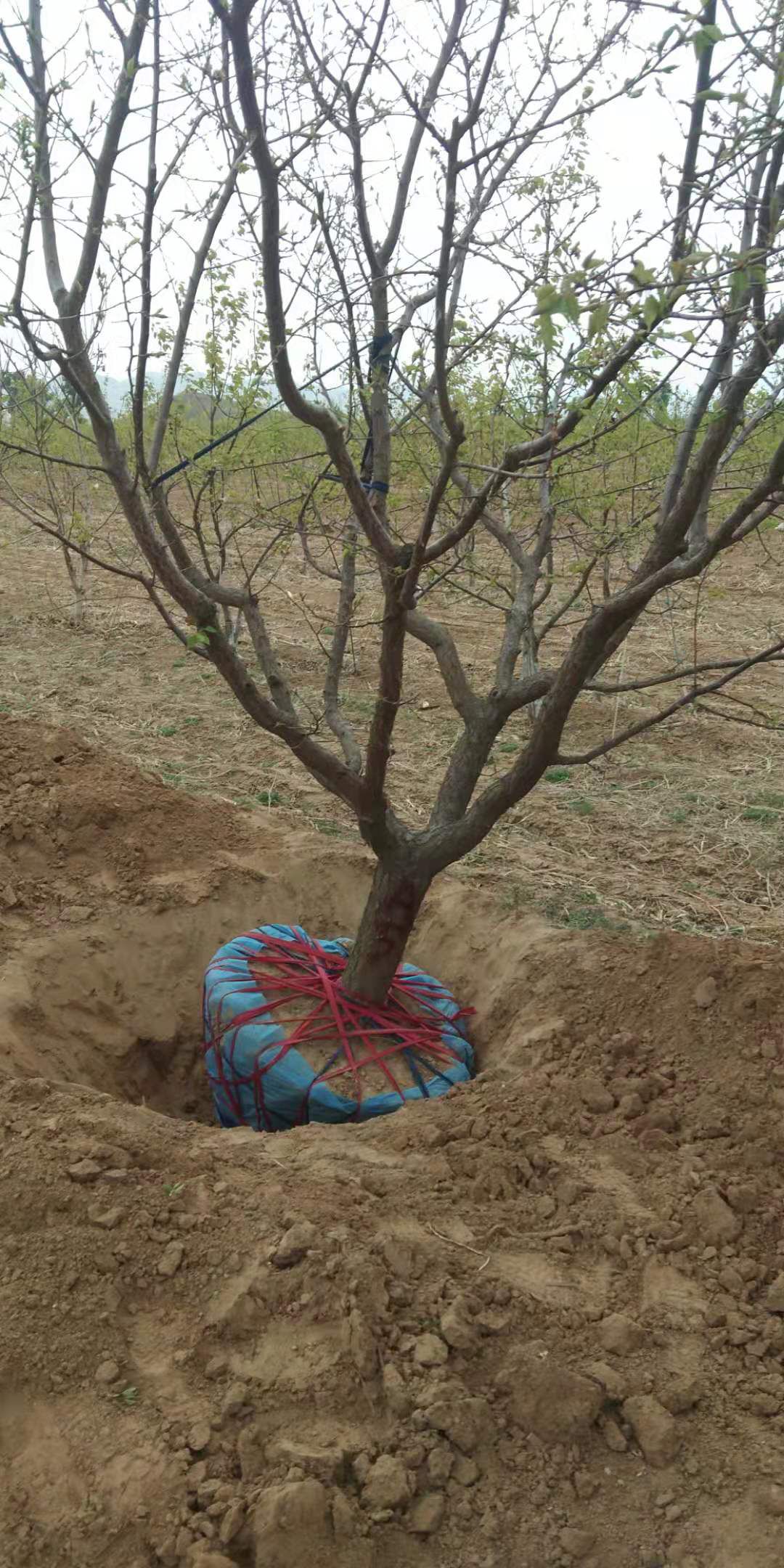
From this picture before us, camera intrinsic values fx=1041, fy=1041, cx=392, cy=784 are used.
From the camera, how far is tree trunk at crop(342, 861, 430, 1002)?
132 inches

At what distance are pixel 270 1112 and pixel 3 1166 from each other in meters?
1.08

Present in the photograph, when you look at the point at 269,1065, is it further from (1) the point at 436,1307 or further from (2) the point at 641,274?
(2) the point at 641,274

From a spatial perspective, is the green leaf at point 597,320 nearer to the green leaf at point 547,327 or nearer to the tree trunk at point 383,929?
the green leaf at point 547,327

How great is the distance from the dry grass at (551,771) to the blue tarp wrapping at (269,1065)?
0.79 meters

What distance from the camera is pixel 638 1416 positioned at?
1.85 meters

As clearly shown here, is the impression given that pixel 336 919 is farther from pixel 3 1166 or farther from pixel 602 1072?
pixel 3 1166

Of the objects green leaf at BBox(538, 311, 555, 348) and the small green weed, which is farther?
the small green weed

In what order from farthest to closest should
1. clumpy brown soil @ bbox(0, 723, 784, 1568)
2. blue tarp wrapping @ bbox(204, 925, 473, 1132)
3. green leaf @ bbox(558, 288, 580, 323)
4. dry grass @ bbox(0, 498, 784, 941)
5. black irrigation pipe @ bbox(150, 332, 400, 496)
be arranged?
1. dry grass @ bbox(0, 498, 784, 941)
2. blue tarp wrapping @ bbox(204, 925, 473, 1132)
3. black irrigation pipe @ bbox(150, 332, 400, 496)
4. clumpy brown soil @ bbox(0, 723, 784, 1568)
5. green leaf @ bbox(558, 288, 580, 323)

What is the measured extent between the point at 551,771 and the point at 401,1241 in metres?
3.58

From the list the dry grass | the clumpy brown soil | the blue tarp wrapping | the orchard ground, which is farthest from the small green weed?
the blue tarp wrapping

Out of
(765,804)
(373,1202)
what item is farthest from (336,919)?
(765,804)

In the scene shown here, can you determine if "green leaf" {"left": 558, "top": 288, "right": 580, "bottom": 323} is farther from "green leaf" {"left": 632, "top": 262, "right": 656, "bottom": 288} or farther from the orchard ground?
the orchard ground

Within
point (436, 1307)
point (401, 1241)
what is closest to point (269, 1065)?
point (401, 1241)

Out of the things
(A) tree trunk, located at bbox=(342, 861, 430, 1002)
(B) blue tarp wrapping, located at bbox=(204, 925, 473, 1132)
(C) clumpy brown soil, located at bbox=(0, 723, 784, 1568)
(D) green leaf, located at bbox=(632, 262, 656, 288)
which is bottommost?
(B) blue tarp wrapping, located at bbox=(204, 925, 473, 1132)
